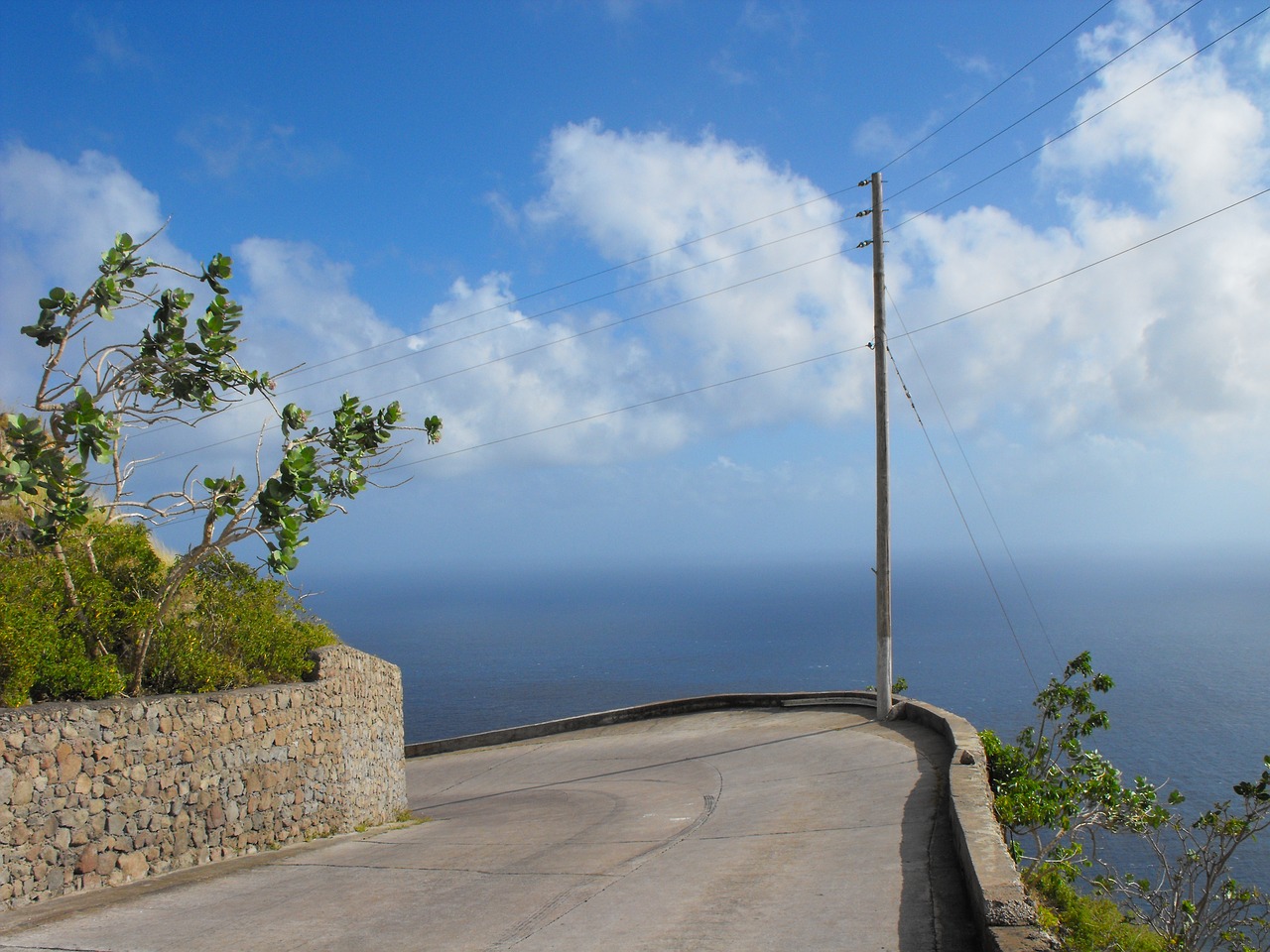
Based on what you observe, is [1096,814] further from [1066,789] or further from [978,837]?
[978,837]

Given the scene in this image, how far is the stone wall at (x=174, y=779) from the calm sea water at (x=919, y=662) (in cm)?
2949

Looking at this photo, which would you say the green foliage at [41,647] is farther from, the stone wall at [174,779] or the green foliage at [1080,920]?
the green foliage at [1080,920]

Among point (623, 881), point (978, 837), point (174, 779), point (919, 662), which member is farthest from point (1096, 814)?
point (919, 662)

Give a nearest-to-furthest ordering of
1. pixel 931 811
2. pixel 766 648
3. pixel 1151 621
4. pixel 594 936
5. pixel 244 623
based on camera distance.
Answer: pixel 594 936 < pixel 931 811 < pixel 244 623 < pixel 766 648 < pixel 1151 621

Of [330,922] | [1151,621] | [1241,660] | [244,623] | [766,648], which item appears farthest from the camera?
[1151,621]

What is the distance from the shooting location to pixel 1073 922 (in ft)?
20.2

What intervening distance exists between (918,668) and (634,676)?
28664 millimetres

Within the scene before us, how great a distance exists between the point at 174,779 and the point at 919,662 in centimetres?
9215

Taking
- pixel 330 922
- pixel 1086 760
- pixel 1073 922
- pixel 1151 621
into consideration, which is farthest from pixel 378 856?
pixel 1151 621

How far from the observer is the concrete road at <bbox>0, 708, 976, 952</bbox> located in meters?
6.06

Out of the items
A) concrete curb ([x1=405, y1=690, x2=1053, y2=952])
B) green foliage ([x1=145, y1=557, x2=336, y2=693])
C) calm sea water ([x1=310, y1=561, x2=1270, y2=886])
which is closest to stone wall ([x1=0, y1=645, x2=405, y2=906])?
green foliage ([x1=145, y1=557, x2=336, y2=693])

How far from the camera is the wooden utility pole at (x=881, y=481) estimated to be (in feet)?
51.4

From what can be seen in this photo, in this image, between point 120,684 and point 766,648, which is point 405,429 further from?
point 766,648

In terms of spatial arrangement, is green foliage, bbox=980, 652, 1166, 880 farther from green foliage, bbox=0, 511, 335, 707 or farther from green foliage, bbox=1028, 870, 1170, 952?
green foliage, bbox=0, 511, 335, 707
